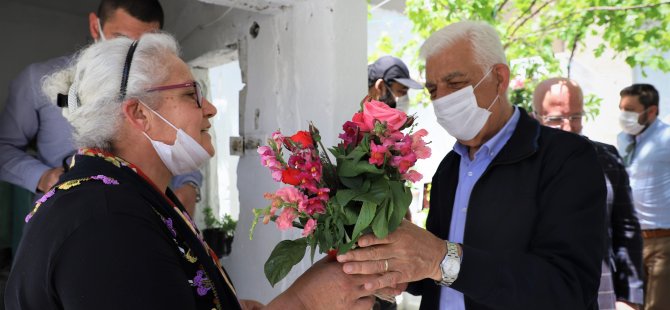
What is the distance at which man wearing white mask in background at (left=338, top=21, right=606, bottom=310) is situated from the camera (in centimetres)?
164

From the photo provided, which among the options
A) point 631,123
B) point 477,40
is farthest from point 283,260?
point 631,123

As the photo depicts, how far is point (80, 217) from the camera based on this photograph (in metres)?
1.29

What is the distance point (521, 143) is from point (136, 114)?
1361mm

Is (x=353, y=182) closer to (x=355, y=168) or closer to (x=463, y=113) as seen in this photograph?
(x=355, y=168)

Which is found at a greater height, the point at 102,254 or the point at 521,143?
the point at 521,143

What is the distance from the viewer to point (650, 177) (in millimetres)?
5395

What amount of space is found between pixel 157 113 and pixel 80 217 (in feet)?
1.67

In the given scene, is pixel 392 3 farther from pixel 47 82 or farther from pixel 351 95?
pixel 47 82

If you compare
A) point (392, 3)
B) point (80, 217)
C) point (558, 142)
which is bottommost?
point (80, 217)

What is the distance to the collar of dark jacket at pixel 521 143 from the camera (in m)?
1.98

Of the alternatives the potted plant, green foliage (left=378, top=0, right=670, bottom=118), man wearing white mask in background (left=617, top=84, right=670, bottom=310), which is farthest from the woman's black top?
man wearing white mask in background (left=617, top=84, right=670, bottom=310)

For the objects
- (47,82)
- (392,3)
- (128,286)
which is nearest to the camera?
(128,286)

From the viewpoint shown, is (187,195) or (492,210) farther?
(187,195)

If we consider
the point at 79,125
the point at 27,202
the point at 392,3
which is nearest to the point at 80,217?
the point at 79,125
